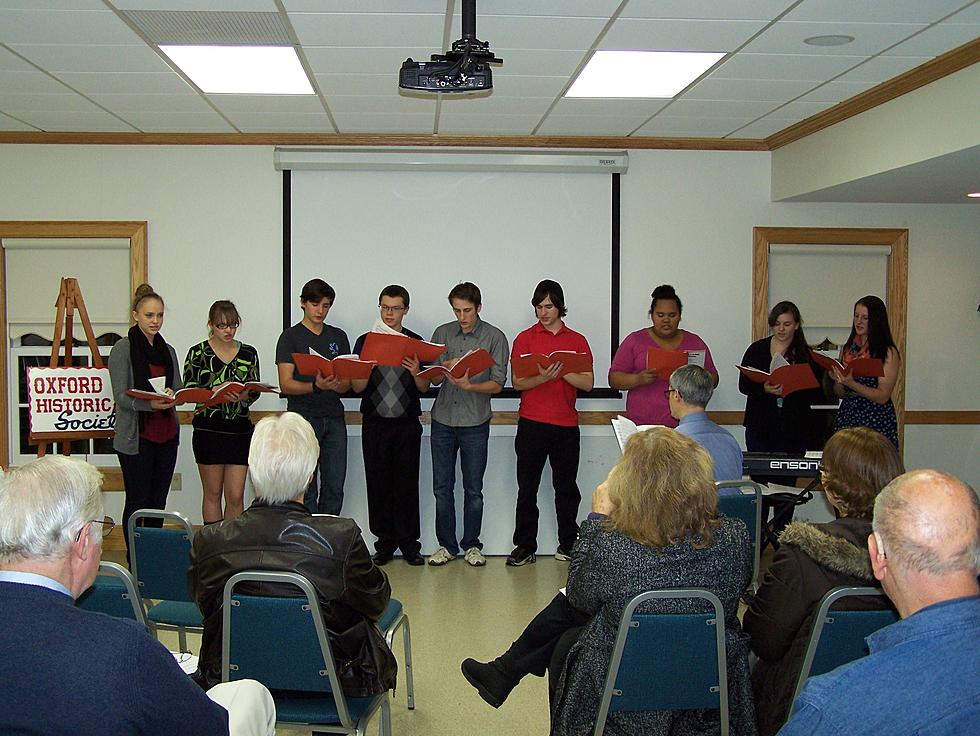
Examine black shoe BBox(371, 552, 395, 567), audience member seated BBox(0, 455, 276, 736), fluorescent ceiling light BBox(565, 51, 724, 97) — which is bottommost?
black shoe BBox(371, 552, 395, 567)

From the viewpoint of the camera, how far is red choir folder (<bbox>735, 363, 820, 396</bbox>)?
5379 mm

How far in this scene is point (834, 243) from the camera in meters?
6.59

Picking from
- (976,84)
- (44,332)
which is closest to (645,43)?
(976,84)

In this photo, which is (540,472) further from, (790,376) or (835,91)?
(835,91)

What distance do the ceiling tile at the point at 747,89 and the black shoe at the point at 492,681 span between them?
3.28 metres

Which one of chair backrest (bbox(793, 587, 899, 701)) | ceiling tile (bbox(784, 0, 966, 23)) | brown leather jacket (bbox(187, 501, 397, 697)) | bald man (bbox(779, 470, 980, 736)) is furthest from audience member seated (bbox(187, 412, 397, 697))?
ceiling tile (bbox(784, 0, 966, 23))

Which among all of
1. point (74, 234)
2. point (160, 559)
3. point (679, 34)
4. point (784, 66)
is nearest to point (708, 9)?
point (679, 34)

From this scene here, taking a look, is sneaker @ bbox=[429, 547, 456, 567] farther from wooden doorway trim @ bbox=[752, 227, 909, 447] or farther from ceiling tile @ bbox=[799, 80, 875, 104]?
ceiling tile @ bbox=[799, 80, 875, 104]

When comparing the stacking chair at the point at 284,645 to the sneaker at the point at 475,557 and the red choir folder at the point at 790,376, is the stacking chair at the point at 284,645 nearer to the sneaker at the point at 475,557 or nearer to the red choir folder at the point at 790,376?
the sneaker at the point at 475,557

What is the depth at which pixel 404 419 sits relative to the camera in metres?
5.96

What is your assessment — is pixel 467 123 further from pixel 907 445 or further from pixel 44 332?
pixel 907 445

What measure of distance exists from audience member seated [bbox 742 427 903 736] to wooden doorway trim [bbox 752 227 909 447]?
395cm

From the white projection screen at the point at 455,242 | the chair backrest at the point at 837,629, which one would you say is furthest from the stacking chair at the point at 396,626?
the white projection screen at the point at 455,242

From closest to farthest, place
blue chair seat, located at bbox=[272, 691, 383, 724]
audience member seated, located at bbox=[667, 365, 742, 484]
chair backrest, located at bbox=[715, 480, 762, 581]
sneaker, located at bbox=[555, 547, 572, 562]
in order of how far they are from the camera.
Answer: blue chair seat, located at bbox=[272, 691, 383, 724] → chair backrest, located at bbox=[715, 480, 762, 581] → audience member seated, located at bbox=[667, 365, 742, 484] → sneaker, located at bbox=[555, 547, 572, 562]
